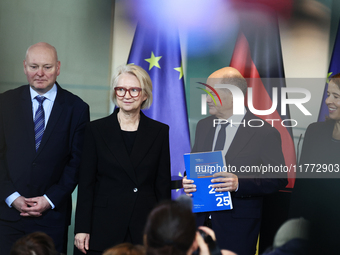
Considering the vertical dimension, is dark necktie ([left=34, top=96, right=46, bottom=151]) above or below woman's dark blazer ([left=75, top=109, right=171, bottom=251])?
above

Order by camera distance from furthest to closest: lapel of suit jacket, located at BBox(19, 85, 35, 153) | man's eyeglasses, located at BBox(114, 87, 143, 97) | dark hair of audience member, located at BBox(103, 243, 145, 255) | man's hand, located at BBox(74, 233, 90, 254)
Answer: lapel of suit jacket, located at BBox(19, 85, 35, 153)
man's eyeglasses, located at BBox(114, 87, 143, 97)
man's hand, located at BBox(74, 233, 90, 254)
dark hair of audience member, located at BBox(103, 243, 145, 255)

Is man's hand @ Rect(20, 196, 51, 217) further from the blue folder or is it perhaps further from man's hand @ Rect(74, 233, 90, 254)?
the blue folder

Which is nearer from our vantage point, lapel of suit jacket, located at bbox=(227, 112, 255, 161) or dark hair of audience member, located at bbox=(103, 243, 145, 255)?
dark hair of audience member, located at bbox=(103, 243, 145, 255)

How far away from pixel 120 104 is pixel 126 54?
1503 millimetres

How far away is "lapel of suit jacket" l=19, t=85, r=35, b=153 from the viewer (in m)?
2.93

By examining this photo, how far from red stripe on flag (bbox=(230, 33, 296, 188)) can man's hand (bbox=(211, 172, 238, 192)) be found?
46.0 inches

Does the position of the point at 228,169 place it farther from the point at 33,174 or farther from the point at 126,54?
the point at 126,54

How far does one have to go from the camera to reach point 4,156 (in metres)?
2.96

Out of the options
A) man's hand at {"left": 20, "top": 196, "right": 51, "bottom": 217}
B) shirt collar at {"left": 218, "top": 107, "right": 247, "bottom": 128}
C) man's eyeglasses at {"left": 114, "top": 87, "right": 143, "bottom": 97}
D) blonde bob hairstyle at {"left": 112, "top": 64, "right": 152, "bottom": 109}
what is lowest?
man's hand at {"left": 20, "top": 196, "right": 51, "bottom": 217}

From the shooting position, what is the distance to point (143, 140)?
2.66m

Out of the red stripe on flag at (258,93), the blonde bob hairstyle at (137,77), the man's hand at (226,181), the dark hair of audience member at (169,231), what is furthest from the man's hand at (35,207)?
the red stripe on flag at (258,93)

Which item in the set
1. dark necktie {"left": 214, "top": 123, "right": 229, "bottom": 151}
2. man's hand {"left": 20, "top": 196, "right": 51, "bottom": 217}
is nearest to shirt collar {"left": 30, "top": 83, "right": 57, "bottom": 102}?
man's hand {"left": 20, "top": 196, "right": 51, "bottom": 217}

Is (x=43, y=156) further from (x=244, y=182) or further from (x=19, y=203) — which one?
(x=244, y=182)

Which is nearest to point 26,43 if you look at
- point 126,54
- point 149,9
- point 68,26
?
point 68,26
